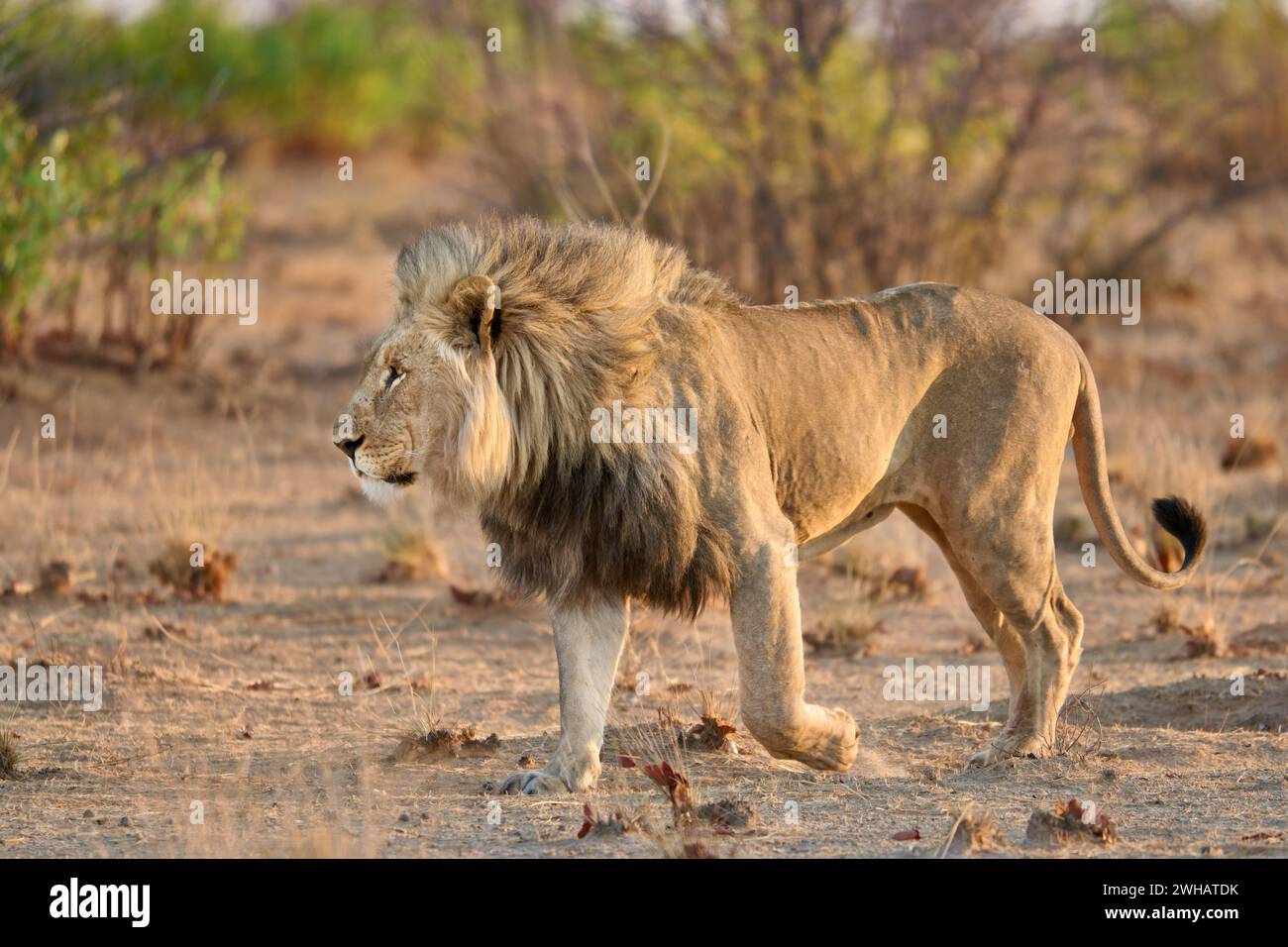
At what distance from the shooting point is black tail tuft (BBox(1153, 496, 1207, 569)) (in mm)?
5965

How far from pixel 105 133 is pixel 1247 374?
8.47 metres

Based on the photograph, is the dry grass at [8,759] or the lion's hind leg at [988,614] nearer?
the dry grass at [8,759]

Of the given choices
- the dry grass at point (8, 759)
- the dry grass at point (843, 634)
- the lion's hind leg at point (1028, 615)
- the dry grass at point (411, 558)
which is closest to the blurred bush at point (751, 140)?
the dry grass at point (411, 558)

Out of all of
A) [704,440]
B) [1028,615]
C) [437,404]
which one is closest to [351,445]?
[437,404]

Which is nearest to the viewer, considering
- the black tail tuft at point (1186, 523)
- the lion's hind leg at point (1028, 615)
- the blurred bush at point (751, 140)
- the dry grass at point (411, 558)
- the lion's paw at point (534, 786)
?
the lion's paw at point (534, 786)

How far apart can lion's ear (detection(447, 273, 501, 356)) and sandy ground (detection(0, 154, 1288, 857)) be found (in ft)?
1.81

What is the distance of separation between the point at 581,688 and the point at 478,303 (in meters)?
1.18

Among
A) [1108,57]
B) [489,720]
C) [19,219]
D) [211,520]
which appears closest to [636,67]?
[1108,57]

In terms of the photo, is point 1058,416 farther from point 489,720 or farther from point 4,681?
point 4,681

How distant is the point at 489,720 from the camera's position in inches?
260

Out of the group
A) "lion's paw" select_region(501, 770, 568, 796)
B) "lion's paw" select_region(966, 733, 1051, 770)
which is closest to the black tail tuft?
"lion's paw" select_region(966, 733, 1051, 770)

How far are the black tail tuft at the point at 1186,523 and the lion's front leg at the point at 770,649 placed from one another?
1.61 meters

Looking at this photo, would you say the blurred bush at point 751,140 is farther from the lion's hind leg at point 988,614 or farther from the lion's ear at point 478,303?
the lion's ear at point 478,303

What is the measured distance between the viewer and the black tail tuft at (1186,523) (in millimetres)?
5965
